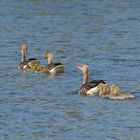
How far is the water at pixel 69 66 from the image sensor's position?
2636cm

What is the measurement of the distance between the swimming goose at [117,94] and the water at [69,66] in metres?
0.22

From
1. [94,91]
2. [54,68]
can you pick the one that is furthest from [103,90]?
[54,68]

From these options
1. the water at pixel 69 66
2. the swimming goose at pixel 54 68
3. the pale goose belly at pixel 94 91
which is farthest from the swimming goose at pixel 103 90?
the swimming goose at pixel 54 68

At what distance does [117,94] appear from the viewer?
30.4 meters

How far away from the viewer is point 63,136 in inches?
990

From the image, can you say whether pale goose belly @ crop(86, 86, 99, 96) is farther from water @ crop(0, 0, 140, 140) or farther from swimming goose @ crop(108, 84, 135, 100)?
swimming goose @ crop(108, 84, 135, 100)

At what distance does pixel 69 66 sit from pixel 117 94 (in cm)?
767

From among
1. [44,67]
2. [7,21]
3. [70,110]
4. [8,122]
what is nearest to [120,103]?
[70,110]

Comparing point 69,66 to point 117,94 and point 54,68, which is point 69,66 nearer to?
point 54,68

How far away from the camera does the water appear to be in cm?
2636

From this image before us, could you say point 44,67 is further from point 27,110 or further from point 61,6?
point 61,6

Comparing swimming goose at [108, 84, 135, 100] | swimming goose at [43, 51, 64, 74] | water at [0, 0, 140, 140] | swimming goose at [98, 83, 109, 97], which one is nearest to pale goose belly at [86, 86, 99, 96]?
swimming goose at [98, 83, 109, 97]

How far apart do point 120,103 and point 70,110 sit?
1.88 metres

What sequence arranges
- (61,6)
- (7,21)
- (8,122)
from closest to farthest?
(8,122), (7,21), (61,6)
